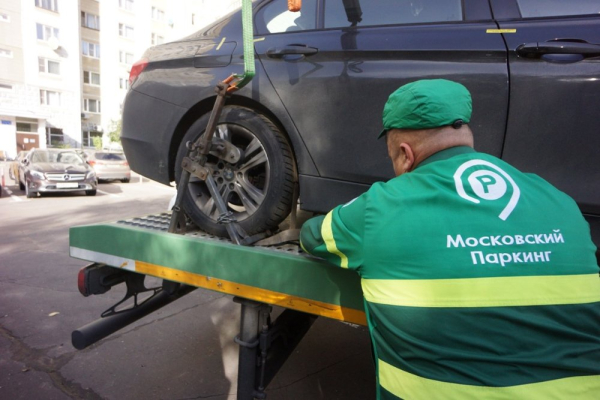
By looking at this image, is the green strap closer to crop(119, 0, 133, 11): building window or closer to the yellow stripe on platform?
the yellow stripe on platform

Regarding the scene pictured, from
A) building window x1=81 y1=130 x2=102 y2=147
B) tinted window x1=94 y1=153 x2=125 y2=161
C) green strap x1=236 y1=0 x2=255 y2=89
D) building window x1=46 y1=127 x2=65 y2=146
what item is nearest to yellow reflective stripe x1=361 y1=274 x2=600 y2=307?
green strap x1=236 y1=0 x2=255 y2=89

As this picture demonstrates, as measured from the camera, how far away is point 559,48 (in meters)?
1.74

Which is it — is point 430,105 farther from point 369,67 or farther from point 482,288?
point 369,67

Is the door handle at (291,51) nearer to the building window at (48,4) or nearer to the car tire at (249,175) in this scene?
the car tire at (249,175)

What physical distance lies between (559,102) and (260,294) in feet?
5.09

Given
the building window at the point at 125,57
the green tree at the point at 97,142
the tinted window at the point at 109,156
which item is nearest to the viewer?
the tinted window at the point at 109,156

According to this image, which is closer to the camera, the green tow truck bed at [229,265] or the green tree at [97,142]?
the green tow truck bed at [229,265]

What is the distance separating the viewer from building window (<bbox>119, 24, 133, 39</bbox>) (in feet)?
116

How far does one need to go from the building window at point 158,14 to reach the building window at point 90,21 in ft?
15.3

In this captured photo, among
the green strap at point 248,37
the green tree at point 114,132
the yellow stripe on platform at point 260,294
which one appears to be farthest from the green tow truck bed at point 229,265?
the green tree at point 114,132

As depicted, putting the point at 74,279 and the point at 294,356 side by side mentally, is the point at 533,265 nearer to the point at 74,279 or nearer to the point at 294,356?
the point at 294,356

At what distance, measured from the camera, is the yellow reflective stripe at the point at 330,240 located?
1402mm

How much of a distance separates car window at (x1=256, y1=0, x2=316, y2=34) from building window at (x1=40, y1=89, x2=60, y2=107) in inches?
1391

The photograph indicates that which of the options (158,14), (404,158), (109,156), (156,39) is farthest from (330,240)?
(158,14)
